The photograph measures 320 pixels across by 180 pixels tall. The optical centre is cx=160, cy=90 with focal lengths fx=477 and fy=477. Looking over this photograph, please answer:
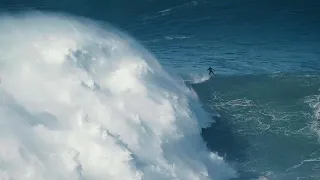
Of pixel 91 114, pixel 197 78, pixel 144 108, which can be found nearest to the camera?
pixel 91 114

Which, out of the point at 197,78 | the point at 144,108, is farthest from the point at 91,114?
the point at 197,78

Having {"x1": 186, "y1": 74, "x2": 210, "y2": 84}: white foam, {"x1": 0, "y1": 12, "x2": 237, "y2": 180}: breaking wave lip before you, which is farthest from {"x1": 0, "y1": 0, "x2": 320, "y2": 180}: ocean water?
{"x1": 186, "y1": 74, "x2": 210, "y2": 84}: white foam

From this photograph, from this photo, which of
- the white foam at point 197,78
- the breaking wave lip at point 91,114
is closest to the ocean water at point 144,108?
the breaking wave lip at point 91,114

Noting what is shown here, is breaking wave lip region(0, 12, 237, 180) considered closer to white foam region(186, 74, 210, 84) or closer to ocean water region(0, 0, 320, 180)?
ocean water region(0, 0, 320, 180)

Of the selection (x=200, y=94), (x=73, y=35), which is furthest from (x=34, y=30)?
(x=200, y=94)

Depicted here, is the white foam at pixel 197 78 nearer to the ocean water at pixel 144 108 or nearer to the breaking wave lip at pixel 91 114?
the ocean water at pixel 144 108

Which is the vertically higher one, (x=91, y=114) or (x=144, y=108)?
(x=144, y=108)

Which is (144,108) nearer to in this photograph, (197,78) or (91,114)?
(91,114)
